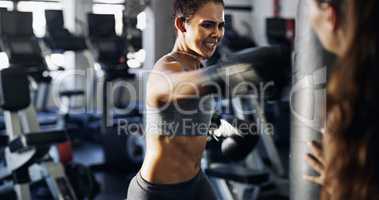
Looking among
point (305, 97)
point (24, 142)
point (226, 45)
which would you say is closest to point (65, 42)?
point (24, 142)

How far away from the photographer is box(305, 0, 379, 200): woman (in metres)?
0.69

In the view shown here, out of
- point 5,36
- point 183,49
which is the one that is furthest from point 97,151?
point 183,49

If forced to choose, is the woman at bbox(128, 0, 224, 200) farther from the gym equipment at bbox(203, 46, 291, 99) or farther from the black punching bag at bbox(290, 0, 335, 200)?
the black punching bag at bbox(290, 0, 335, 200)

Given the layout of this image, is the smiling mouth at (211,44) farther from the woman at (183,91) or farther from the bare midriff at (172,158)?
the bare midriff at (172,158)

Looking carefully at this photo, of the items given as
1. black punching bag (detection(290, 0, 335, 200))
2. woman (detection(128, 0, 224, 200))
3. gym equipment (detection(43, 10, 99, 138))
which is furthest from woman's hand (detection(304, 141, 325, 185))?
gym equipment (detection(43, 10, 99, 138))

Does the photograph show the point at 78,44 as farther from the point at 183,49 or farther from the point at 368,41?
the point at 368,41

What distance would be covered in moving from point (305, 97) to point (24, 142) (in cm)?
199

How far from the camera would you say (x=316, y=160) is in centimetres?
85

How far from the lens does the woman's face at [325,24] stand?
2.42 ft

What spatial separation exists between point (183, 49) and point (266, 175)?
2.18 m

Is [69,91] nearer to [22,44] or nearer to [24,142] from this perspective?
[22,44]

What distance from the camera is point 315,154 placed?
0.85 metres

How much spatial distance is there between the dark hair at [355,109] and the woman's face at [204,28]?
0.26 m

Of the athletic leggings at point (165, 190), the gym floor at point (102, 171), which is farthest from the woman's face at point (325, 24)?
the gym floor at point (102, 171)
